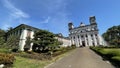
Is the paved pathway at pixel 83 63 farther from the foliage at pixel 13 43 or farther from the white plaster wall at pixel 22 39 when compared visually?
the foliage at pixel 13 43

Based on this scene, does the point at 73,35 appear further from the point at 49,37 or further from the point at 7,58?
the point at 7,58

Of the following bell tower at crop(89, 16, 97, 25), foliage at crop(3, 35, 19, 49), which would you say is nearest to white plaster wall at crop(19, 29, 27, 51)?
foliage at crop(3, 35, 19, 49)

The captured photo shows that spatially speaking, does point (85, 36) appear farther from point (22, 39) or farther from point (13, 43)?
point (13, 43)

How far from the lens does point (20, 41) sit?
112 ft

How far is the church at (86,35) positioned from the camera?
199 ft

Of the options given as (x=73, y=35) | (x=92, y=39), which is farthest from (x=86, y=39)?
(x=73, y=35)

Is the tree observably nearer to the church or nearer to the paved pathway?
the paved pathway

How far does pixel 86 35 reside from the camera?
64.4m

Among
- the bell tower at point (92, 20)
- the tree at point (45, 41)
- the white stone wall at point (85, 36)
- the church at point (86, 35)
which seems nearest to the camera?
the tree at point (45, 41)

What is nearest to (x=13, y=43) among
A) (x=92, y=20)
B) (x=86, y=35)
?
(x=86, y=35)

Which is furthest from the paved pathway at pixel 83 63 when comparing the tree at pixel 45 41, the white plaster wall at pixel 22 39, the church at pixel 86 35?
the church at pixel 86 35

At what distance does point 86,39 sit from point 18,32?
42066 mm

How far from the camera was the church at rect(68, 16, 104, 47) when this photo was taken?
199ft

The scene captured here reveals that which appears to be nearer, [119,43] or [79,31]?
[119,43]
